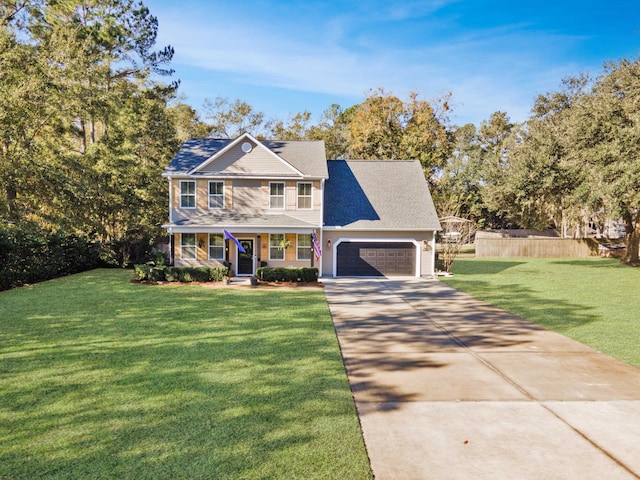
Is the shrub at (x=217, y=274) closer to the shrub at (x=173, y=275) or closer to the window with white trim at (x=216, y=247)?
the shrub at (x=173, y=275)

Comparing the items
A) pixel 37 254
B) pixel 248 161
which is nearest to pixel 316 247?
pixel 248 161

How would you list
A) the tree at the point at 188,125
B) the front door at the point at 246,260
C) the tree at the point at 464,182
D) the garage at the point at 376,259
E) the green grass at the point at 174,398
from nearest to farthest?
the green grass at the point at 174,398 → the front door at the point at 246,260 → the garage at the point at 376,259 → the tree at the point at 188,125 → the tree at the point at 464,182

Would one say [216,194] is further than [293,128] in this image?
No

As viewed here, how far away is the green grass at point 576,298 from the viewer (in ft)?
31.0

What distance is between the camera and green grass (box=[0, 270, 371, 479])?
4062 millimetres

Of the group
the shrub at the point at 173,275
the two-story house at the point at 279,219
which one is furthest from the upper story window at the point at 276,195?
the shrub at the point at 173,275

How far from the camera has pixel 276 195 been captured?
2145cm

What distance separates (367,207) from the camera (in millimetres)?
22516

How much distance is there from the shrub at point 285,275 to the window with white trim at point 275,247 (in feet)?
10.9

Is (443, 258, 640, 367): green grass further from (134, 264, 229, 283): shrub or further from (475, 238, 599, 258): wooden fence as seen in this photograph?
(134, 264, 229, 283): shrub

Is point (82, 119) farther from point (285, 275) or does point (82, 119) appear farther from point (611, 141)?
point (611, 141)

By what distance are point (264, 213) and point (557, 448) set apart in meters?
18.0

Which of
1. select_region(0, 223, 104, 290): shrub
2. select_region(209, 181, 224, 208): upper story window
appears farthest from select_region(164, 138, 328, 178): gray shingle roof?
select_region(0, 223, 104, 290): shrub

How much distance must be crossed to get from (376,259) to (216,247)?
8.35 m
